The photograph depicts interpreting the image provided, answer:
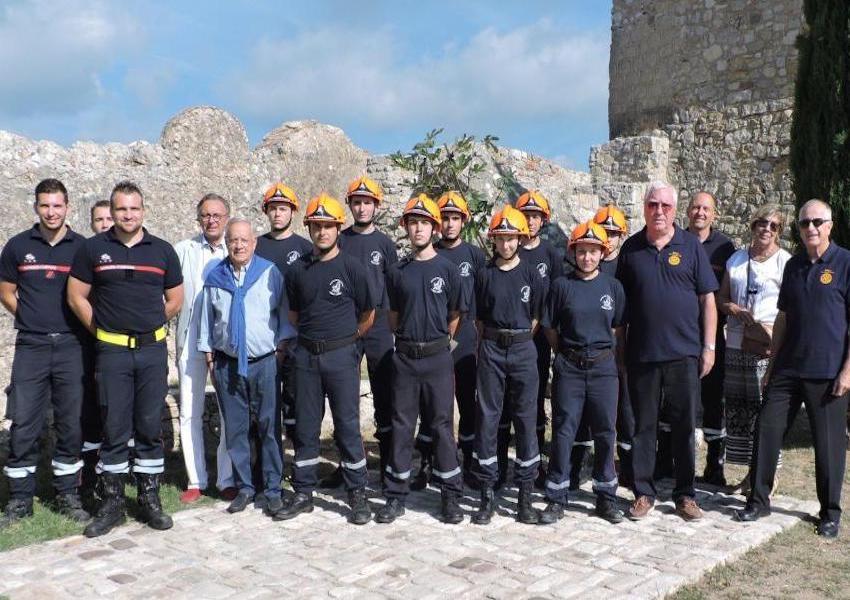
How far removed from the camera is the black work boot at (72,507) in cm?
498

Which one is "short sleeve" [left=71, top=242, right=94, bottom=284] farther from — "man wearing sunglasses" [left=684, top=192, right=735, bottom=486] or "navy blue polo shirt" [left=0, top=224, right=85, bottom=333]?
"man wearing sunglasses" [left=684, top=192, right=735, bottom=486]

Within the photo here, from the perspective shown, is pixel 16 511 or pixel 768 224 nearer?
pixel 16 511

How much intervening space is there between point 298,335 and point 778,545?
3051mm

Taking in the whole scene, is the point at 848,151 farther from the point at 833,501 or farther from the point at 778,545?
the point at 778,545

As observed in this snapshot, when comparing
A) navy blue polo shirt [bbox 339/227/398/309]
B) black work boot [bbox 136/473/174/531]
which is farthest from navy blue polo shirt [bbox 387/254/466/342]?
black work boot [bbox 136/473/174/531]

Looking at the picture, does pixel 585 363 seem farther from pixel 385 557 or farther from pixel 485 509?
pixel 385 557

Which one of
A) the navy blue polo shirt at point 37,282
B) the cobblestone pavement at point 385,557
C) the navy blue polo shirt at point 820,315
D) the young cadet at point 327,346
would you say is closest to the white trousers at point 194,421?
the cobblestone pavement at point 385,557

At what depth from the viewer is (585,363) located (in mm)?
5070

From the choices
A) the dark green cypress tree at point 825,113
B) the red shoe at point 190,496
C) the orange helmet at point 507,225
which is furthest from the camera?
the dark green cypress tree at point 825,113

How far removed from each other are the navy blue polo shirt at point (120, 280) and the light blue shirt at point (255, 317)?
41cm

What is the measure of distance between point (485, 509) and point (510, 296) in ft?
4.26

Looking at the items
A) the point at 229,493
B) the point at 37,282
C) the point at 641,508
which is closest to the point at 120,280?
the point at 37,282

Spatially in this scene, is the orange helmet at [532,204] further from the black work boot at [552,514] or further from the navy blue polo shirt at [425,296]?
the black work boot at [552,514]

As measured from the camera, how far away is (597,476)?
17.0 ft
